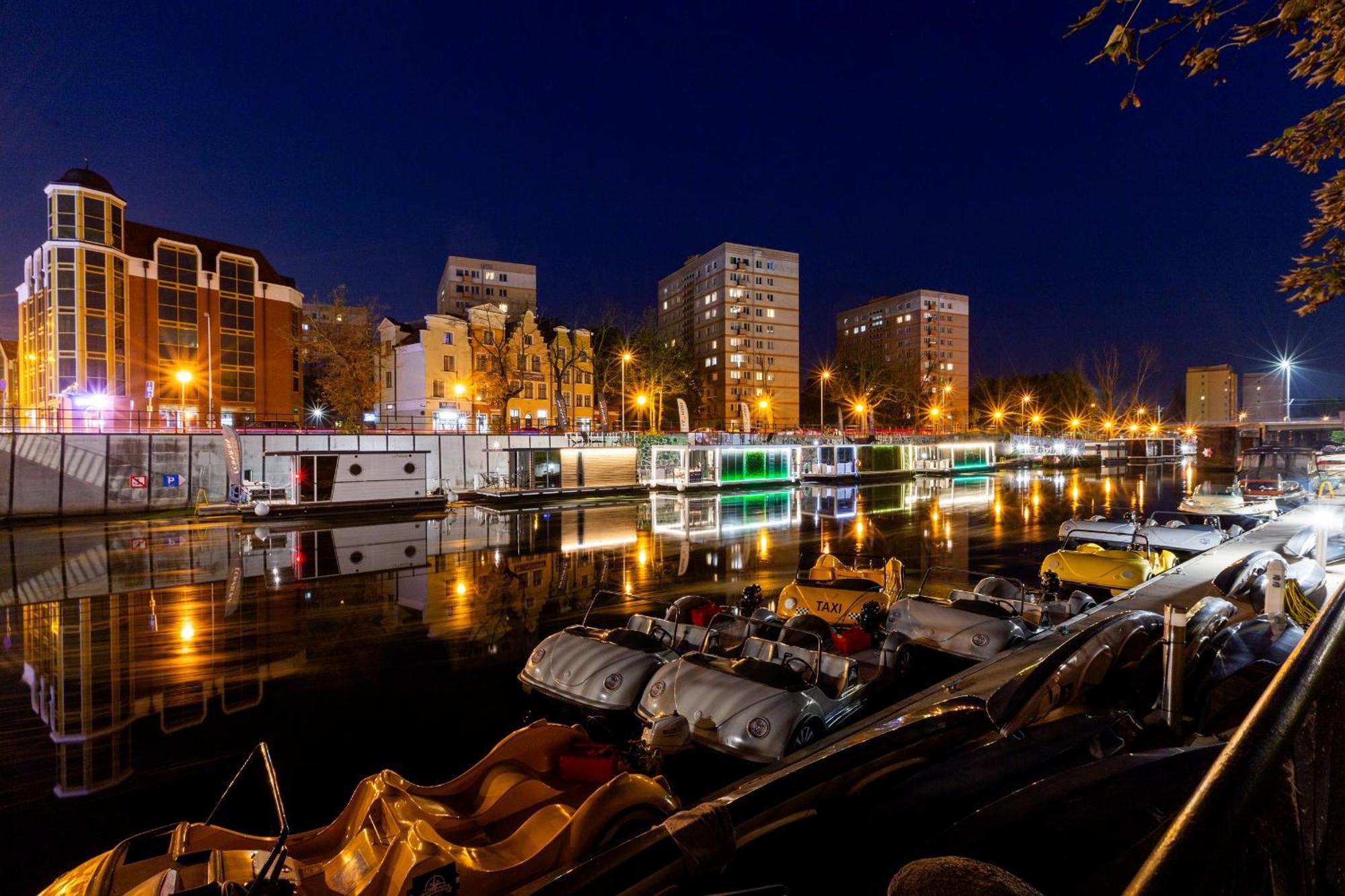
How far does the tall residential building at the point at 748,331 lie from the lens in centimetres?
9650

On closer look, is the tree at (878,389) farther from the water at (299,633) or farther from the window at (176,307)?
the window at (176,307)

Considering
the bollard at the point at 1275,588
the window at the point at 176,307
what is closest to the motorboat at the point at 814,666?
the bollard at the point at 1275,588

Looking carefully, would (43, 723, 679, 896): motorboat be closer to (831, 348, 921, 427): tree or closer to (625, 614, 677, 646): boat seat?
(625, 614, 677, 646): boat seat

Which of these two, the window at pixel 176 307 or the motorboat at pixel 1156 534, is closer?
the motorboat at pixel 1156 534

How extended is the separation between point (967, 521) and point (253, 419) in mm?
47395

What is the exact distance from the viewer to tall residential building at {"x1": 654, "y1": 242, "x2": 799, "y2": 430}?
96.5m

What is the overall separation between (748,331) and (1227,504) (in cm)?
7761

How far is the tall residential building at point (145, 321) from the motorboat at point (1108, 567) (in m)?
43.5

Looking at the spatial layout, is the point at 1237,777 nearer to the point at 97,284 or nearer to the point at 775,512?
the point at 775,512

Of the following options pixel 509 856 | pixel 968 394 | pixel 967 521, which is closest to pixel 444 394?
pixel 967 521

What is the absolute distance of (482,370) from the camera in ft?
172

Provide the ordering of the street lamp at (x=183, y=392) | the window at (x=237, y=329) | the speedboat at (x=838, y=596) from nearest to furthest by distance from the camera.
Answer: the speedboat at (x=838, y=596) < the street lamp at (x=183, y=392) < the window at (x=237, y=329)

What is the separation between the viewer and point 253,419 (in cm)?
4644

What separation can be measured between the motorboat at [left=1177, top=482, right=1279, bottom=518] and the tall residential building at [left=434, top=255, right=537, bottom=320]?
212 feet
